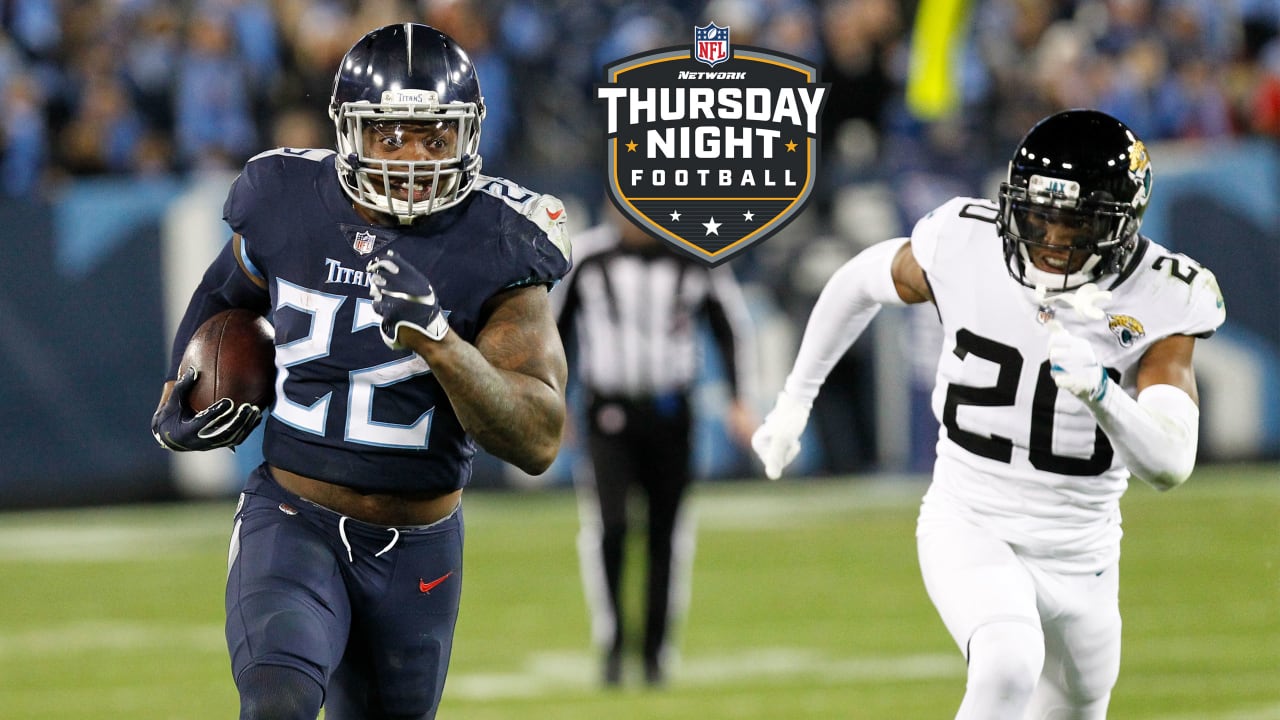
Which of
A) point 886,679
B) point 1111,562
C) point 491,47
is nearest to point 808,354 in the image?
point 1111,562

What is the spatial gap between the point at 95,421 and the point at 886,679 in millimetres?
5396

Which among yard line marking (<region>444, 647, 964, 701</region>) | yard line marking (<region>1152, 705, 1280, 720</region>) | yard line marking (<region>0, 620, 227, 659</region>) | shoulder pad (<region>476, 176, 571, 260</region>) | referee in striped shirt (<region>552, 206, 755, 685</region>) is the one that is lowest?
yard line marking (<region>0, 620, 227, 659</region>)

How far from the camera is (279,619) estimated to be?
11.1 ft

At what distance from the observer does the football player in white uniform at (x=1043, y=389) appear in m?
3.89

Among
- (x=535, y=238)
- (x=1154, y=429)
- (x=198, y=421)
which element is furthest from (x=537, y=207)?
(x=1154, y=429)

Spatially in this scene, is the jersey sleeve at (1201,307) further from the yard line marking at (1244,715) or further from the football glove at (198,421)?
the yard line marking at (1244,715)

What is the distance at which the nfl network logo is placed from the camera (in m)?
6.39

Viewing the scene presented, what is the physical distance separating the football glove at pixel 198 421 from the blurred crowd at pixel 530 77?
668 centimetres

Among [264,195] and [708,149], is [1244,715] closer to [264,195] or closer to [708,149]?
[708,149]

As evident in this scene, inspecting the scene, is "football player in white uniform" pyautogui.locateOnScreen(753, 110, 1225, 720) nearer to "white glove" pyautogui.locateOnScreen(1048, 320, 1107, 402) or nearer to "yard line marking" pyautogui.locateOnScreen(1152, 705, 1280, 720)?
"white glove" pyautogui.locateOnScreen(1048, 320, 1107, 402)

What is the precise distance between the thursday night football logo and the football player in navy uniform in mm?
2151

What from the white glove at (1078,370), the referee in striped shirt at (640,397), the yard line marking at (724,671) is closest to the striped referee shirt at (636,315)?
the referee in striped shirt at (640,397)

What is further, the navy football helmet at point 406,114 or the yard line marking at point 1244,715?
the yard line marking at point 1244,715

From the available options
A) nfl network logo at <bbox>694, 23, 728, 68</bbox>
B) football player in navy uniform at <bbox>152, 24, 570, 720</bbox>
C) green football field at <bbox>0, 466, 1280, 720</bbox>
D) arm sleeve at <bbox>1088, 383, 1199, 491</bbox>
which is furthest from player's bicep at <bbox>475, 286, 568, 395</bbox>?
nfl network logo at <bbox>694, 23, 728, 68</bbox>
